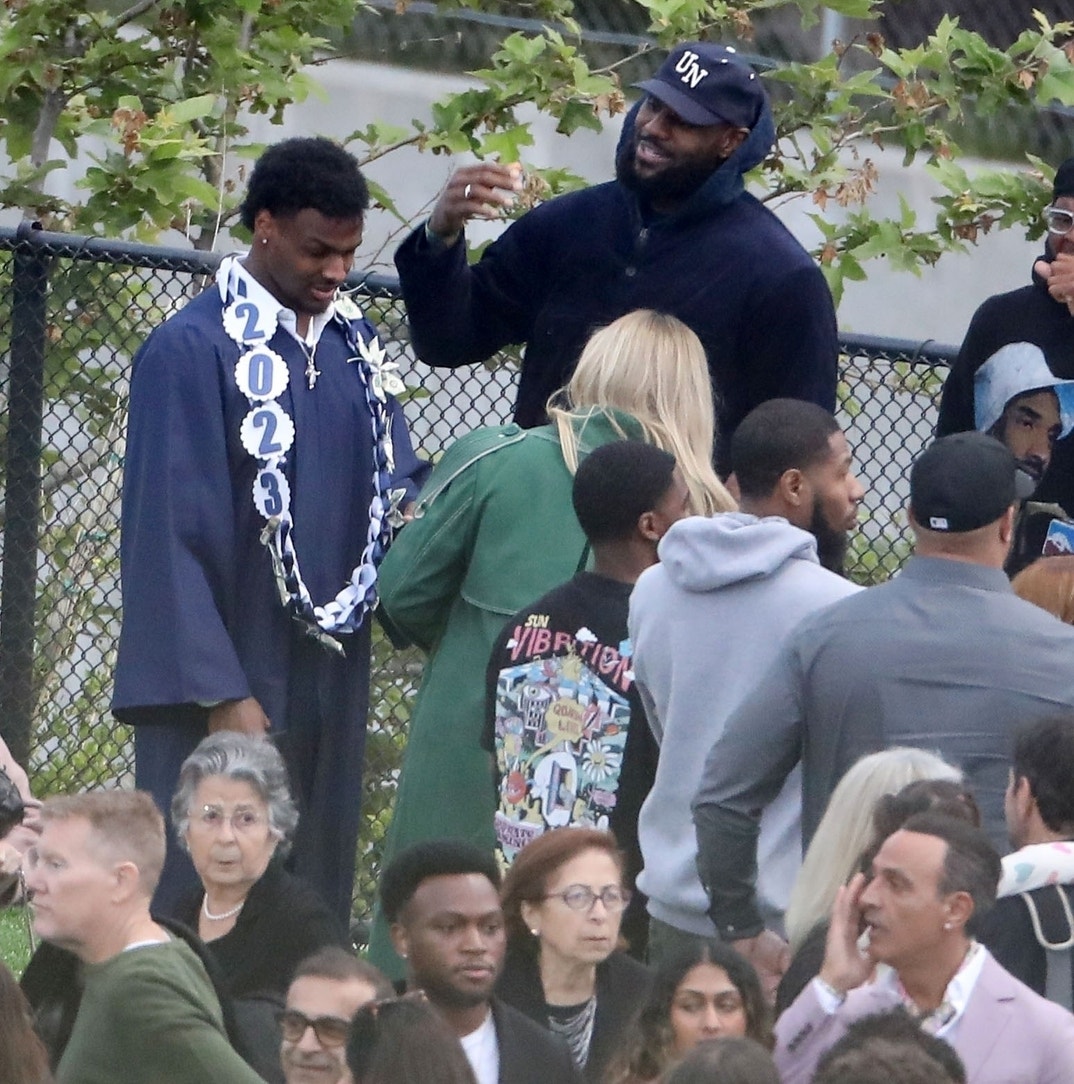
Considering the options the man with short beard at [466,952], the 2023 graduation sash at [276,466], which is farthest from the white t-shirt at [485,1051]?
the 2023 graduation sash at [276,466]

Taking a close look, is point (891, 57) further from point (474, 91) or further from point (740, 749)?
point (740, 749)

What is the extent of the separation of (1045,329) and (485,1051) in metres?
2.12

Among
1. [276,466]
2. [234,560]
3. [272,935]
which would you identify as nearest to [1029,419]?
[276,466]

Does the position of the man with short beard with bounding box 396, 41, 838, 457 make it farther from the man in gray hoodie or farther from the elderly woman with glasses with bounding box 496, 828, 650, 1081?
the elderly woman with glasses with bounding box 496, 828, 650, 1081

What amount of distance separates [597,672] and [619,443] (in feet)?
1.35

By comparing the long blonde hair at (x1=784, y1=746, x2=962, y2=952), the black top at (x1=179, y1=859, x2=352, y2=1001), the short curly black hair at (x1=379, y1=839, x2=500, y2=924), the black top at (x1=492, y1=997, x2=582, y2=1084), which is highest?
the long blonde hair at (x1=784, y1=746, x2=962, y2=952)

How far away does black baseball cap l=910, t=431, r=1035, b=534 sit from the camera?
3.88 metres

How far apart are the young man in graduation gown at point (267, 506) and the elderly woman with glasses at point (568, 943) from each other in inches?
33.8

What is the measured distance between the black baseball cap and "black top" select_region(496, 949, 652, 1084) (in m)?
0.87

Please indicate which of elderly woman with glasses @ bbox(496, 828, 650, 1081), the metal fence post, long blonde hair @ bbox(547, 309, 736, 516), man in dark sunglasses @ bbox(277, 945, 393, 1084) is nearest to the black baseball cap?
long blonde hair @ bbox(547, 309, 736, 516)

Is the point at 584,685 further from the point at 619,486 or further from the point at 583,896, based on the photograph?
the point at 583,896

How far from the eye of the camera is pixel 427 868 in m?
3.88

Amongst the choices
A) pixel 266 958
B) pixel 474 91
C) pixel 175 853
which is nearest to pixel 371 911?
pixel 175 853

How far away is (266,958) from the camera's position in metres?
4.23
